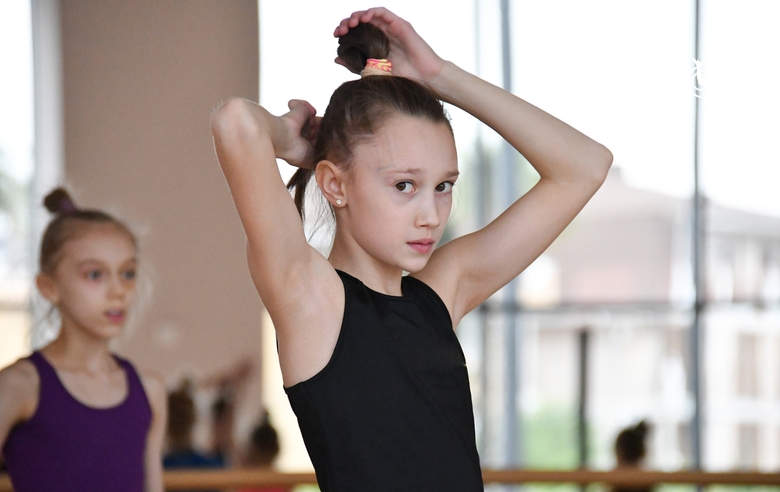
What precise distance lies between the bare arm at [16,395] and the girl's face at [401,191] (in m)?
0.86

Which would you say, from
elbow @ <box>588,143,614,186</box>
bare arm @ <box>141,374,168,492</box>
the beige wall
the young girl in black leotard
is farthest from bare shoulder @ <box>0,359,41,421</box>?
the beige wall

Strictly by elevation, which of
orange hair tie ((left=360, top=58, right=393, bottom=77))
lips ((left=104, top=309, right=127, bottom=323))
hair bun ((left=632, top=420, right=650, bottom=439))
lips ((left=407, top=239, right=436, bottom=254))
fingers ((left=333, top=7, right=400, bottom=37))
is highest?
fingers ((left=333, top=7, right=400, bottom=37))

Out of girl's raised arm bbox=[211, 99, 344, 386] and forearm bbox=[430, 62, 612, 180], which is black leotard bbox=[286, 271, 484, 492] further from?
forearm bbox=[430, 62, 612, 180]

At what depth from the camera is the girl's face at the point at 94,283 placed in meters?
1.63

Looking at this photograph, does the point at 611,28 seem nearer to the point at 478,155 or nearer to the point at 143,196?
the point at 478,155

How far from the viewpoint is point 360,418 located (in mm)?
876

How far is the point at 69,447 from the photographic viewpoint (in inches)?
60.5

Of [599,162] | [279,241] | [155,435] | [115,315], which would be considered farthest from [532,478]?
[279,241]

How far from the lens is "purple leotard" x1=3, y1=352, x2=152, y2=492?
151 centimetres

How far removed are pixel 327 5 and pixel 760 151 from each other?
6.06ft

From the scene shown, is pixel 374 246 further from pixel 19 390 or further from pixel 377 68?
pixel 19 390

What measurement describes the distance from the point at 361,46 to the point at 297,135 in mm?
141

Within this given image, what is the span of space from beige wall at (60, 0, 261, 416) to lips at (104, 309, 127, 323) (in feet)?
6.99

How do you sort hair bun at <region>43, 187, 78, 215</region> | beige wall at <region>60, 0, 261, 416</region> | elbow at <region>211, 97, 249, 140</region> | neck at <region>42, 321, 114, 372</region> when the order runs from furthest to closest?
beige wall at <region>60, 0, 261, 416</region>
hair bun at <region>43, 187, 78, 215</region>
neck at <region>42, 321, 114, 372</region>
elbow at <region>211, 97, 249, 140</region>
